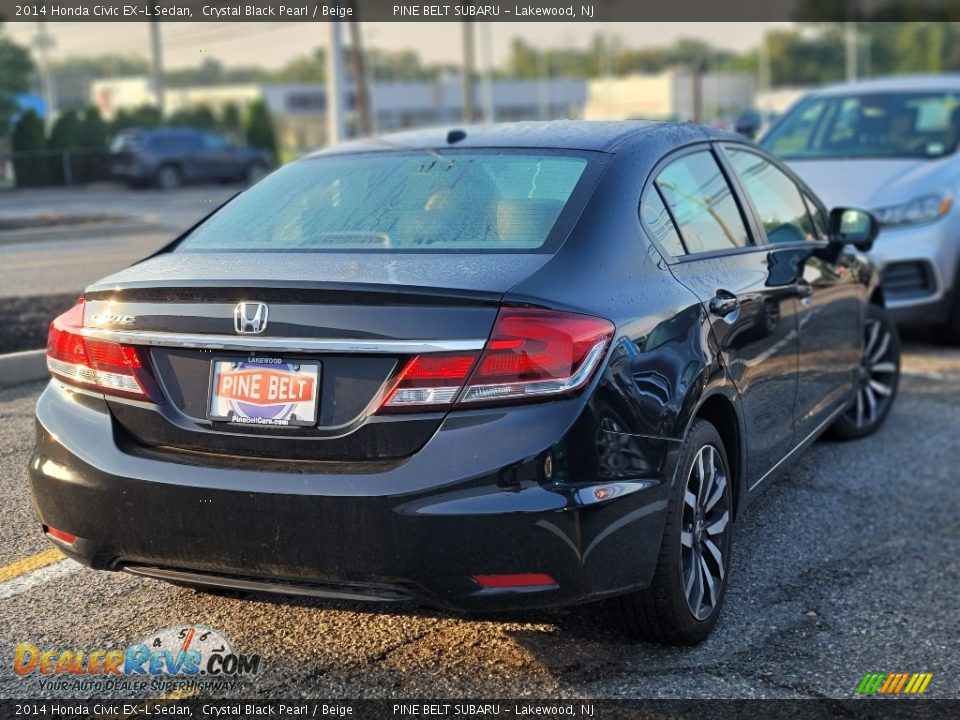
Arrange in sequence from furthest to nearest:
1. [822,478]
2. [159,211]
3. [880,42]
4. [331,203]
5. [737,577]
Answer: [880,42] < [159,211] < [822,478] < [737,577] < [331,203]

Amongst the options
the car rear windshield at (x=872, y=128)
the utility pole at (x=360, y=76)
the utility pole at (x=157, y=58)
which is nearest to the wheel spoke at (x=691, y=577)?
the car rear windshield at (x=872, y=128)

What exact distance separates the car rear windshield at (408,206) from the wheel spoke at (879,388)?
3.14 metres

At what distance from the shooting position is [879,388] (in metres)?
6.52

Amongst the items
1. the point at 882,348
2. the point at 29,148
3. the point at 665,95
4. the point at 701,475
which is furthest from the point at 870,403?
the point at 665,95

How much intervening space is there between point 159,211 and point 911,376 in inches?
654

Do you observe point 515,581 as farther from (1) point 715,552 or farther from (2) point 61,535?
(2) point 61,535

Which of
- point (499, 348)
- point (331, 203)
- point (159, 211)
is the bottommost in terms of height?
point (159, 211)

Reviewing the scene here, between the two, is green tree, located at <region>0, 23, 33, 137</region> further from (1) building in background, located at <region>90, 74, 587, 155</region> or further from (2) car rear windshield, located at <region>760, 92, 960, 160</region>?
(1) building in background, located at <region>90, 74, 587, 155</region>

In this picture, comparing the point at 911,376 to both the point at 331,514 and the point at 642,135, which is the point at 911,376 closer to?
the point at 642,135

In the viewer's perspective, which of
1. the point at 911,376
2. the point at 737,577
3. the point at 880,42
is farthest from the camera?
the point at 880,42

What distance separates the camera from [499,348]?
3086 mm

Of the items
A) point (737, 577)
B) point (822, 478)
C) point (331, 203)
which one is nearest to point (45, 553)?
point (331, 203)

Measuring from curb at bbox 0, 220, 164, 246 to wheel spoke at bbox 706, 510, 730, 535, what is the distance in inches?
475

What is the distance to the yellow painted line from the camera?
4.05 m
